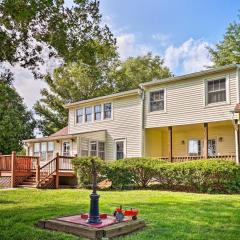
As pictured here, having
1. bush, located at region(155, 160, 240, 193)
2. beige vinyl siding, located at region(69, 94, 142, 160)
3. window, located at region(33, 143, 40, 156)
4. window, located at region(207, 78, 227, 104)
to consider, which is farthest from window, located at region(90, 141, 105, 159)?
window, located at region(207, 78, 227, 104)

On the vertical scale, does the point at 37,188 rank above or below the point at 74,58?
below

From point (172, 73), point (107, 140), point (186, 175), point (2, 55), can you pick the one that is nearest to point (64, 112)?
point (172, 73)

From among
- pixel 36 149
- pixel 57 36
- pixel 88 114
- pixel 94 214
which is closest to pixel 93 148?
pixel 88 114

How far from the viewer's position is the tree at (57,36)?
Result: 9.51 metres

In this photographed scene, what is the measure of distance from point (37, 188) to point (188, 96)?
9.76 meters

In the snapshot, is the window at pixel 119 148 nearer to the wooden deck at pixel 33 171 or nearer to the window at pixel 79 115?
the wooden deck at pixel 33 171

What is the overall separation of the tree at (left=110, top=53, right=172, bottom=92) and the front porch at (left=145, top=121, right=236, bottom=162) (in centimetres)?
1979

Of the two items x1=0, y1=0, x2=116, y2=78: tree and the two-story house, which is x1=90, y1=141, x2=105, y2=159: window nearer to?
the two-story house

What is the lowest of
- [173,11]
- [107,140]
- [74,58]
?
[107,140]

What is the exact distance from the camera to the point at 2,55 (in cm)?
1024

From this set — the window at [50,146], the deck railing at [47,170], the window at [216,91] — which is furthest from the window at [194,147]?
the window at [50,146]

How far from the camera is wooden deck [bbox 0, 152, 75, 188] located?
64.8ft

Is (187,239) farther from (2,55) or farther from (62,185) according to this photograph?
(62,185)

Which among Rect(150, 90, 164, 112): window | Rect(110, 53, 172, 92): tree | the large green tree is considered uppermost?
Rect(110, 53, 172, 92): tree
